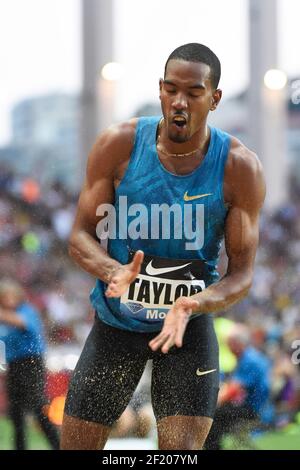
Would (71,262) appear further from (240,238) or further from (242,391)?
(240,238)

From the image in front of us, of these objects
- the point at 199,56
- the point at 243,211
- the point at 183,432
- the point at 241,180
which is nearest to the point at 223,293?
the point at 243,211

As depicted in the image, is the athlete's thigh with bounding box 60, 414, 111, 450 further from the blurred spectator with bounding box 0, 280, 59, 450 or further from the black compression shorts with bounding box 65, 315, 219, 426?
the blurred spectator with bounding box 0, 280, 59, 450

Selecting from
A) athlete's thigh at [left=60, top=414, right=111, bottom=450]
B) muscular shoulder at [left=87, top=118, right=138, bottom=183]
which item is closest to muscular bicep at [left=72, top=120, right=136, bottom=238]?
muscular shoulder at [left=87, top=118, right=138, bottom=183]

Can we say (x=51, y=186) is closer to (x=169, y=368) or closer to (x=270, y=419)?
(x=270, y=419)

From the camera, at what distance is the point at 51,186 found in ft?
26.8

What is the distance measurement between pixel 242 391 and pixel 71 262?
1.98 meters

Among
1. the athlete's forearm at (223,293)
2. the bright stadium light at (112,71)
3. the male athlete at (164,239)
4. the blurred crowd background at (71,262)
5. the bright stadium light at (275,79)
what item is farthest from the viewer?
the bright stadium light at (112,71)

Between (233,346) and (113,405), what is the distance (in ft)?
A: 8.66

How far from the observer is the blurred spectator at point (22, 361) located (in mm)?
5695

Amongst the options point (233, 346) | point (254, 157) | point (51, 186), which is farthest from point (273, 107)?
point (254, 157)

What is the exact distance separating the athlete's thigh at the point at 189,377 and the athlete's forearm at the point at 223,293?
0.51 feet

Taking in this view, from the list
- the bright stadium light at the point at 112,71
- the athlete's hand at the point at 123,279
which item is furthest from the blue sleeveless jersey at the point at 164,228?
the bright stadium light at the point at 112,71

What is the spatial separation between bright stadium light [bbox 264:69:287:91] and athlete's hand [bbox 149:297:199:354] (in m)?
3.78

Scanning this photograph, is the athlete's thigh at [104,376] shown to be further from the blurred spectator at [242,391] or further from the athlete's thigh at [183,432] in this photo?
the blurred spectator at [242,391]
